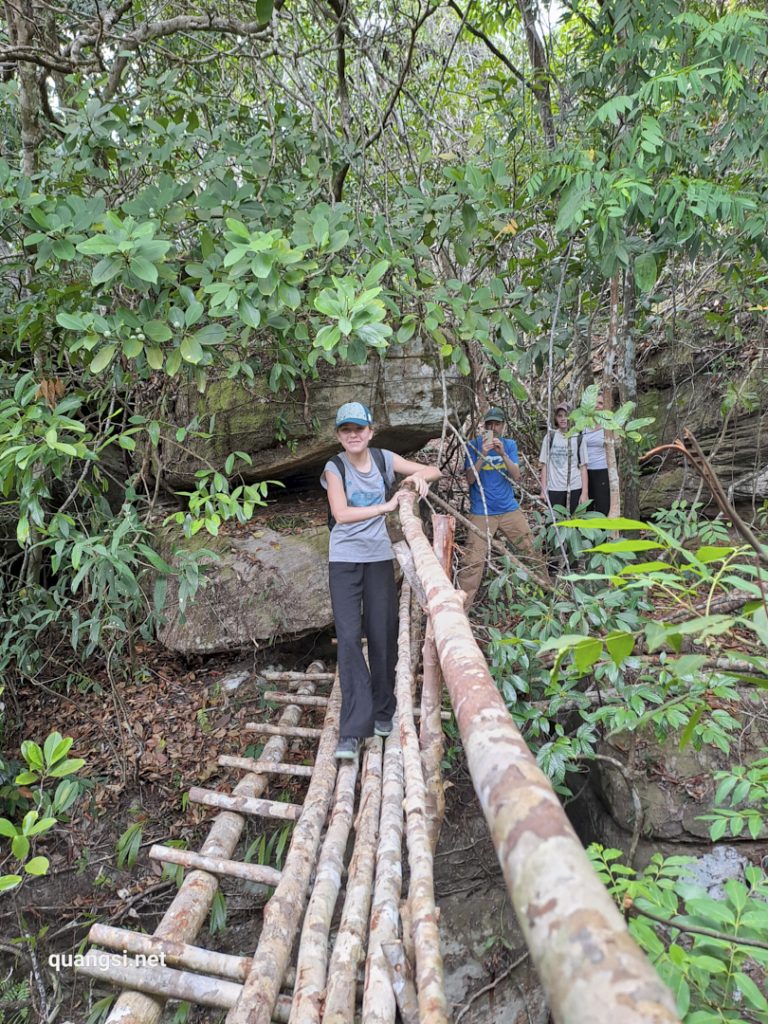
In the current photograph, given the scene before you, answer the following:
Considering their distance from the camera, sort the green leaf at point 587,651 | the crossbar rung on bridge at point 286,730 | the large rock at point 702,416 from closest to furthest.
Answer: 1. the green leaf at point 587,651
2. the crossbar rung on bridge at point 286,730
3. the large rock at point 702,416

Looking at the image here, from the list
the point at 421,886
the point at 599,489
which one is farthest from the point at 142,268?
the point at 599,489

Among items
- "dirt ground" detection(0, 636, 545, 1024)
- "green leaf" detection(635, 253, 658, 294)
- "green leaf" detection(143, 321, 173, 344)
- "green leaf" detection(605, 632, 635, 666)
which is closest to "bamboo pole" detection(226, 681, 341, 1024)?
"dirt ground" detection(0, 636, 545, 1024)

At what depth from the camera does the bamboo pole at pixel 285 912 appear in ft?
5.28

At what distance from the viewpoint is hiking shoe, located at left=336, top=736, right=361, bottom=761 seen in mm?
2836

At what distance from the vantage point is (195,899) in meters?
2.23

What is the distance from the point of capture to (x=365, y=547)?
2877 millimetres

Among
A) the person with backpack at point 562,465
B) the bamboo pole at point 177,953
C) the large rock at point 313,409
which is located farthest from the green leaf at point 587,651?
the large rock at point 313,409

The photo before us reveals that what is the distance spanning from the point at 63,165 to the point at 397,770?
128 inches

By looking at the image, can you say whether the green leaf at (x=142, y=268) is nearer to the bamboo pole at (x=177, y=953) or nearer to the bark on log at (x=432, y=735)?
the bark on log at (x=432, y=735)

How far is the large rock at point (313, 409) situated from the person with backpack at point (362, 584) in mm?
1755

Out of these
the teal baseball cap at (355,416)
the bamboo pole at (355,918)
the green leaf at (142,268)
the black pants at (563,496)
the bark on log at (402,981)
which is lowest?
the bamboo pole at (355,918)

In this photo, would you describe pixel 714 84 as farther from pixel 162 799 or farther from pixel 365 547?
pixel 162 799

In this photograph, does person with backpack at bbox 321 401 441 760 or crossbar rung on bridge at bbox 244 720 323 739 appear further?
crossbar rung on bridge at bbox 244 720 323 739

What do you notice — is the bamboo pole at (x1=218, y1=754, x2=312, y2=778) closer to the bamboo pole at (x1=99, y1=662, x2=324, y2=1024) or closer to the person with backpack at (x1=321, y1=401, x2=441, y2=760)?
the bamboo pole at (x1=99, y1=662, x2=324, y2=1024)
